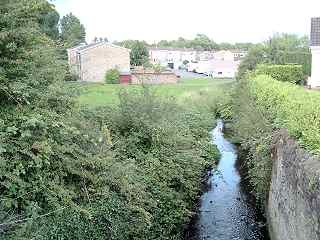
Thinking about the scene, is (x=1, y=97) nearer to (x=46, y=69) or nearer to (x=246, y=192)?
(x=46, y=69)

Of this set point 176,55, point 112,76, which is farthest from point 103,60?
point 176,55

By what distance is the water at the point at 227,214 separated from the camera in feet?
47.1

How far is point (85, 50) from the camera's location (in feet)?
Result: 179

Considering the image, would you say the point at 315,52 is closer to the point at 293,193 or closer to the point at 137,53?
the point at 293,193

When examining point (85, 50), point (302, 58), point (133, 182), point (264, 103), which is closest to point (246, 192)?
point (264, 103)

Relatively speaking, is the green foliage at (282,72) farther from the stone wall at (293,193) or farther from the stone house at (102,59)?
the stone house at (102,59)

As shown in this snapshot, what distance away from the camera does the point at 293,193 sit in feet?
31.2

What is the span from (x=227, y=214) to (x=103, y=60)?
145 feet

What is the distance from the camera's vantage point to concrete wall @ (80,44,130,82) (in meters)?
56.0

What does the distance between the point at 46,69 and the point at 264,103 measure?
31.0 ft

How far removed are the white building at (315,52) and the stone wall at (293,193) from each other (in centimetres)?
2006

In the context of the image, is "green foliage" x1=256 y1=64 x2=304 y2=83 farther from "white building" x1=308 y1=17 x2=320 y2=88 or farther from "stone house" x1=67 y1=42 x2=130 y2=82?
"stone house" x1=67 y1=42 x2=130 y2=82

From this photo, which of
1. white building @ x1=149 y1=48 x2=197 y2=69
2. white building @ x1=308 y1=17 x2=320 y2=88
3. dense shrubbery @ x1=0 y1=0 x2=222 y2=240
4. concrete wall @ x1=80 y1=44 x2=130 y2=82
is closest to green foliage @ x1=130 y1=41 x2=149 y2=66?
concrete wall @ x1=80 y1=44 x2=130 y2=82

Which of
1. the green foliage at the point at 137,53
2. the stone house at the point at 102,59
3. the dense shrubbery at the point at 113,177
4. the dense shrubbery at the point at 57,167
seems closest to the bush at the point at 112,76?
the stone house at the point at 102,59
